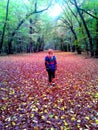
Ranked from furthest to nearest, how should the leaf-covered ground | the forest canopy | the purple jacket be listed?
the forest canopy < the purple jacket < the leaf-covered ground

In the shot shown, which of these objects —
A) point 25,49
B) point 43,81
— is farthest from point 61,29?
point 43,81

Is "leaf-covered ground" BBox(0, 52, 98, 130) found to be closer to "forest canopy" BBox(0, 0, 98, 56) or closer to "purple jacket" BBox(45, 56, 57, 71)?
"purple jacket" BBox(45, 56, 57, 71)

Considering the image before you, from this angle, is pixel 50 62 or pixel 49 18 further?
pixel 49 18

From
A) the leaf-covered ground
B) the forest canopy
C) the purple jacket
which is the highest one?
the forest canopy

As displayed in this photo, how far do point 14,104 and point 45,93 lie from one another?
1.83 metres

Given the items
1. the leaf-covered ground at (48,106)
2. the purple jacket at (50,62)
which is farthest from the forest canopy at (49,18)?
the leaf-covered ground at (48,106)

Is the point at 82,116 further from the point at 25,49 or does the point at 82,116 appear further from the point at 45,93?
the point at 25,49

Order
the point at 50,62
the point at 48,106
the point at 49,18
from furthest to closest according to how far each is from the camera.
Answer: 1. the point at 49,18
2. the point at 50,62
3. the point at 48,106

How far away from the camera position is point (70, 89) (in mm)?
9391

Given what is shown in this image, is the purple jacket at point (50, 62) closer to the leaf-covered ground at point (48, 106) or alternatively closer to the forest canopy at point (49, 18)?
the leaf-covered ground at point (48, 106)

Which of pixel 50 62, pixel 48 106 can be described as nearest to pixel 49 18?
pixel 50 62

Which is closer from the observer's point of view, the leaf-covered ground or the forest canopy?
the leaf-covered ground

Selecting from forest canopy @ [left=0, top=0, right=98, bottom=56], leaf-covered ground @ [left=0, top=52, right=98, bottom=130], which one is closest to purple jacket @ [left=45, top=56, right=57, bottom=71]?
leaf-covered ground @ [left=0, top=52, right=98, bottom=130]

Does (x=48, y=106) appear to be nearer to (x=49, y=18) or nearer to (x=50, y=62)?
(x=50, y=62)
